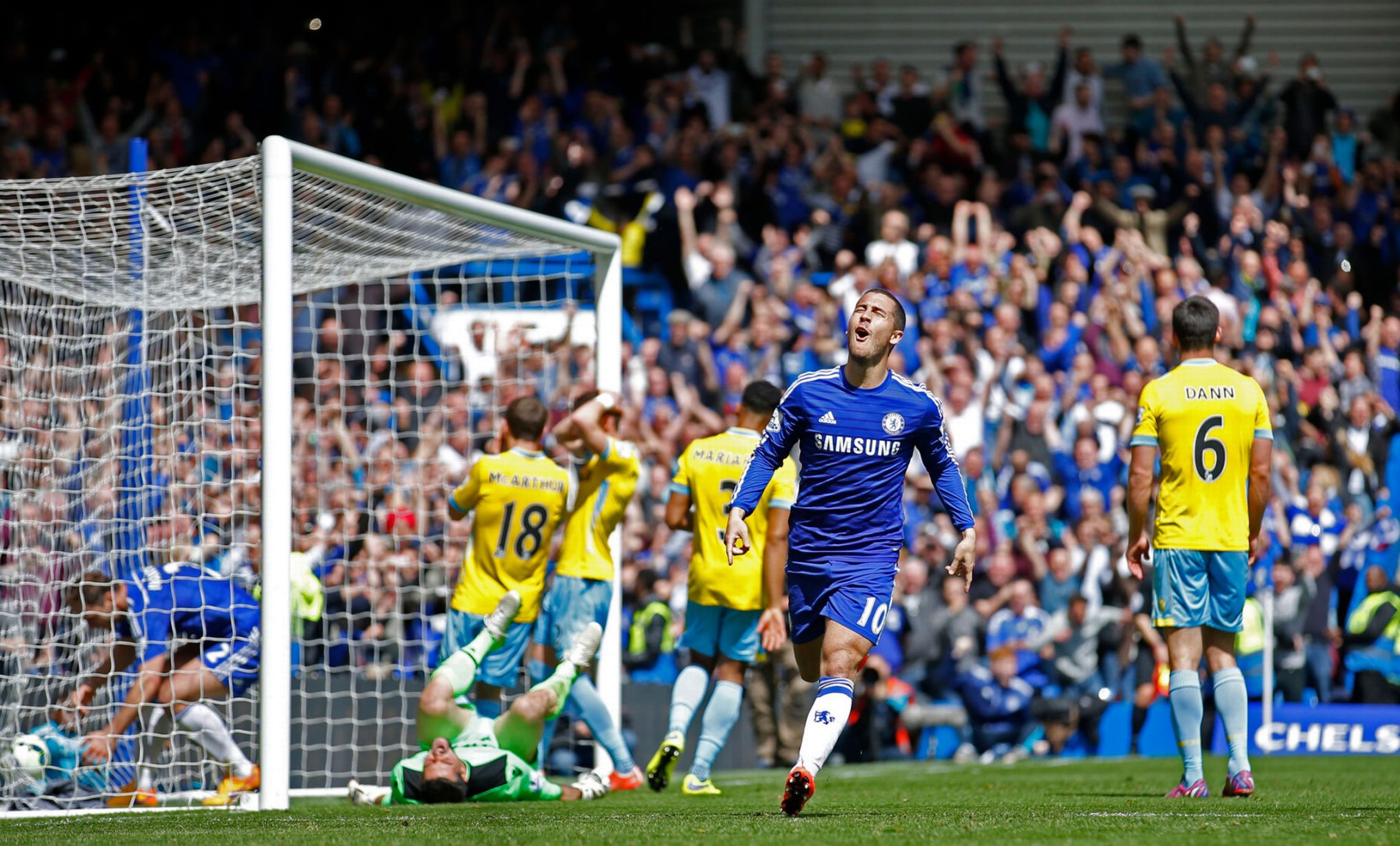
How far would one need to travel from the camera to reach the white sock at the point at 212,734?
952cm

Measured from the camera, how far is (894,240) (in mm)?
17297

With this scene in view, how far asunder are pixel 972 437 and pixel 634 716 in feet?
16.4

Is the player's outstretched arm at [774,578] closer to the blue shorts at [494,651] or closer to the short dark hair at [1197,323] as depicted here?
the blue shorts at [494,651]

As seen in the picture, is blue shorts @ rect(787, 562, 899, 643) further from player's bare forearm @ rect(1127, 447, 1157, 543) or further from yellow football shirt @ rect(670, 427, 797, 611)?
yellow football shirt @ rect(670, 427, 797, 611)

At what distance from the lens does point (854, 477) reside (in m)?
6.82

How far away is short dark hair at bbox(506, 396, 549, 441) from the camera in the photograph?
927 centimetres

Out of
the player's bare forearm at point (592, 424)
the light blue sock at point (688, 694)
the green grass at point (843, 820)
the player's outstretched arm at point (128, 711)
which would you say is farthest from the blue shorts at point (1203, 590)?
the player's outstretched arm at point (128, 711)

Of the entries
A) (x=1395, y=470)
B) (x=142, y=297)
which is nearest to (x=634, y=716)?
(x=142, y=297)

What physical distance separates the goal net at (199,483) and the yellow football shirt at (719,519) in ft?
4.13

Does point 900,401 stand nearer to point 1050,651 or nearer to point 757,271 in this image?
point 1050,651

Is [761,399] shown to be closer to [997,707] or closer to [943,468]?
[943,468]

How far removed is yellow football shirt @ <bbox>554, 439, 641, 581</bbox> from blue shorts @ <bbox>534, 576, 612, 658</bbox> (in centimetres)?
5

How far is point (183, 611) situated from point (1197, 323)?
577cm

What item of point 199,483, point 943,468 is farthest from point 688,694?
point 199,483
